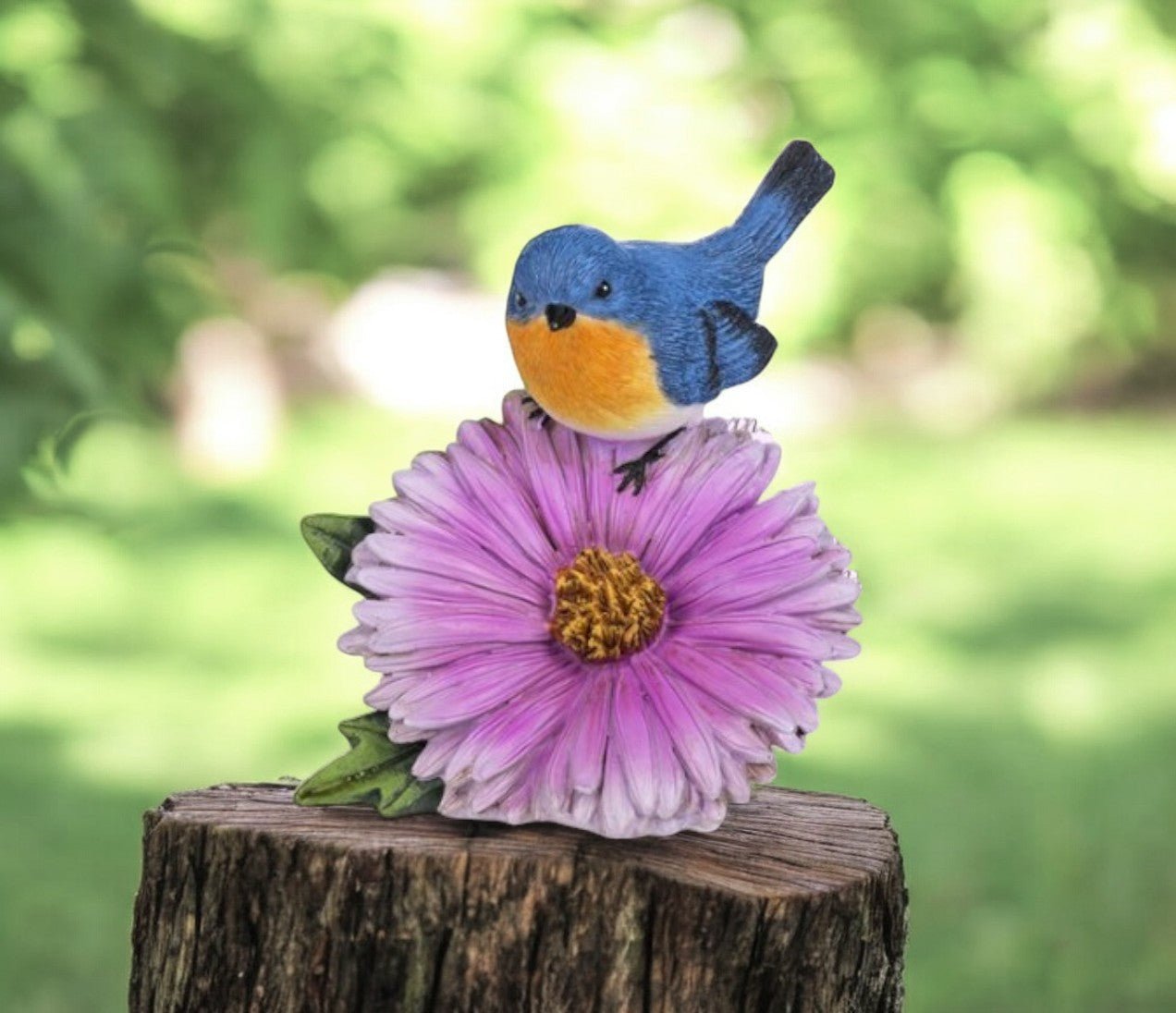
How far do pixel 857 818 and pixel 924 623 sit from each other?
3979 millimetres

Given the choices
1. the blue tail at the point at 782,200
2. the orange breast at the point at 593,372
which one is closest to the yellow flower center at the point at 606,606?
the orange breast at the point at 593,372

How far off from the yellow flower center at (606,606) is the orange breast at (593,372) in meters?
0.14

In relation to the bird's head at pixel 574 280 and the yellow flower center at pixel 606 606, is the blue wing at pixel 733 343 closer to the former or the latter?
the bird's head at pixel 574 280

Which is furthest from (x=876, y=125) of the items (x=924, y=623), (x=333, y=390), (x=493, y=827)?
(x=333, y=390)

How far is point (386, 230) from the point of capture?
5.87 meters

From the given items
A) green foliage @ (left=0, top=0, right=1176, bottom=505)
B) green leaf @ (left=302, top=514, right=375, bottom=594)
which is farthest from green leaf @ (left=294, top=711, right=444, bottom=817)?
green foliage @ (left=0, top=0, right=1176, bottom=505)

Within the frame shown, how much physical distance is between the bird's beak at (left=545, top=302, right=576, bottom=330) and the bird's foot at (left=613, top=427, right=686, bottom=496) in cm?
17

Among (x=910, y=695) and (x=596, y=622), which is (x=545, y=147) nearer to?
(x=910, y=695)

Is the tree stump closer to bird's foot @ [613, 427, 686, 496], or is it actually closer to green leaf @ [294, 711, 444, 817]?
green leaf @ [294, 711, 444, 817]

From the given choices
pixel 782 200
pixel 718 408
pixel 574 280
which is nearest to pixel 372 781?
pixel 574 280

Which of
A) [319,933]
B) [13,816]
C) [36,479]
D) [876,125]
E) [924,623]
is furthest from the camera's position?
[924,623]

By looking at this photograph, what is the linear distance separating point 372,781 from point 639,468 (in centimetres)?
41

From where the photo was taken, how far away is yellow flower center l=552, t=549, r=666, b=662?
1.67m

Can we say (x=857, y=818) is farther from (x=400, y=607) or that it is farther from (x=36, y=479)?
(x=36, y=479)
